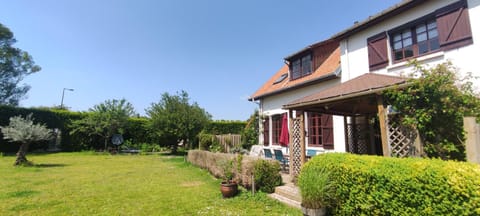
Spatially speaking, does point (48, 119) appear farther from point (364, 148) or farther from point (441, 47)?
point (441, 47)

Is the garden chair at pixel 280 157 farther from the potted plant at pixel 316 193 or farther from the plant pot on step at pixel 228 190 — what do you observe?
the potted plant at pixel 316 193

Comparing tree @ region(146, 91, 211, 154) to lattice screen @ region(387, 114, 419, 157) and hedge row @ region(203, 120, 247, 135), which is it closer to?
hedge row @ region(203, 120, 247, 135)

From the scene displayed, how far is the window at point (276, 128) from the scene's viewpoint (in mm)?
13289

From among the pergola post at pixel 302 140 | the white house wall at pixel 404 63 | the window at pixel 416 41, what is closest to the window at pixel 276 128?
the white house wall at pixel 404 63

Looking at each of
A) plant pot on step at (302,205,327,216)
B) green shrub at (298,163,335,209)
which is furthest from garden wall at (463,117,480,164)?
plant pot on step at (302,205,327,216)

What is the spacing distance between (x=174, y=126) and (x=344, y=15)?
1354 cm

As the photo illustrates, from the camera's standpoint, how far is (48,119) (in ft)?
63.7

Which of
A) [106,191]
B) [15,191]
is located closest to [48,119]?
[15,191]

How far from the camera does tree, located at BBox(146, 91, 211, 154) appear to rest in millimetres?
17844

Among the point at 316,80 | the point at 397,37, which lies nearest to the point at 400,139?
the point at 397,37

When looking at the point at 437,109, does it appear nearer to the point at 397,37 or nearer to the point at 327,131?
the point at 397,37

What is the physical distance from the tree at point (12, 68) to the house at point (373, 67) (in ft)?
120

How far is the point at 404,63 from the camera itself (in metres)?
7.20

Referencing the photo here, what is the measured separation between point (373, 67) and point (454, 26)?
2.37 meters
